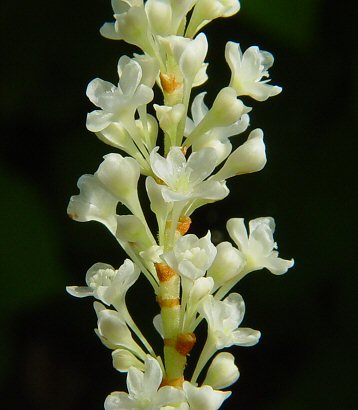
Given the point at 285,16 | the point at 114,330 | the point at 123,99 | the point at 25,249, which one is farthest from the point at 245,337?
the point at 25,249

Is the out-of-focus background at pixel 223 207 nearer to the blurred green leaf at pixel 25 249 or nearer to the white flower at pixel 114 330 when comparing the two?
the blurred green leaf at pixel 25 249

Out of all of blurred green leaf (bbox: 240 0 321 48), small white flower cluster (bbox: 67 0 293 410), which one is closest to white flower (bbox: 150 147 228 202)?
small white flower cluster (bbox: 67 0 293 410)

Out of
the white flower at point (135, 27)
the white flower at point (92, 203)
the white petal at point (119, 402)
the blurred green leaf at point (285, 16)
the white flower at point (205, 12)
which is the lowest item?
the white petal at point (119, 402)

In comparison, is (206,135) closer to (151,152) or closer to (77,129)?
(151,152)

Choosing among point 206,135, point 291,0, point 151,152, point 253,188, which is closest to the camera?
point 151,152

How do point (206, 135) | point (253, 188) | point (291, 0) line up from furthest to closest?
point (253, 188), point (291, 0), point (206, 135)

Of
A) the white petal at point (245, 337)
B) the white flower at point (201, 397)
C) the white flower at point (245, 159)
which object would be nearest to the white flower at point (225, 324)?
the white petal at point (245, 337)

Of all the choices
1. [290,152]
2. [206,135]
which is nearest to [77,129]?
[290,152]
